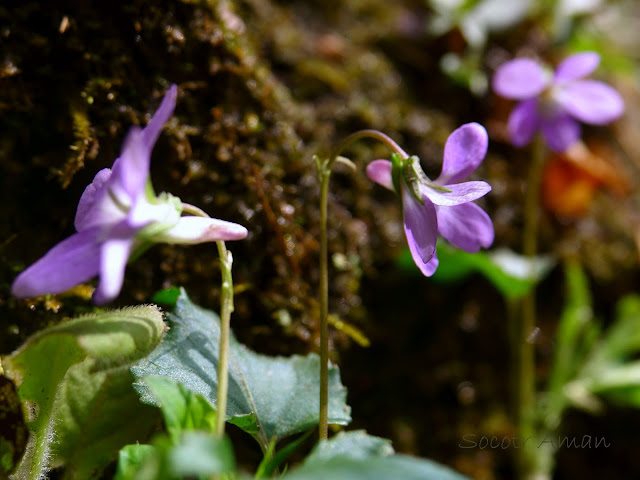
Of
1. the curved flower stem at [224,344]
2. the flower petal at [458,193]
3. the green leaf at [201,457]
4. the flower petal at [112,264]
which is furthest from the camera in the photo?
the flower petal at [458,193]

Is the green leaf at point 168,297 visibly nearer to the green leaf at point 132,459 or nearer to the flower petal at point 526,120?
the green leaf at point 132,459

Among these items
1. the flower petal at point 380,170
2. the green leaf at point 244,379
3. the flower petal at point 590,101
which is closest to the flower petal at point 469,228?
the flower petal at point 380,170

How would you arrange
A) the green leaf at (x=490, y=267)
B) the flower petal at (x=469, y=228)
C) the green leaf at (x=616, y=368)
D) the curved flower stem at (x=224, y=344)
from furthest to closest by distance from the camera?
the green leaf at (x=616, y=368), the green leaf at (x=490, y=267), the flower petal at (x=469, y=228), the curved flower stem at (x=224, y=344)

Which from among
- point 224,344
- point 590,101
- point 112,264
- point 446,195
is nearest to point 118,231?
point 112,264

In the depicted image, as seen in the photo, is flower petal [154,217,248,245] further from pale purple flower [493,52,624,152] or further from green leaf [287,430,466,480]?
pale purple flower [493,52,624,152]

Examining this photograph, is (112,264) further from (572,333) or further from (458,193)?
(572,333)

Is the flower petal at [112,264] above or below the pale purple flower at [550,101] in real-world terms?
below

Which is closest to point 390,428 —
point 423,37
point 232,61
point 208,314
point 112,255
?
point 208,314
